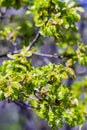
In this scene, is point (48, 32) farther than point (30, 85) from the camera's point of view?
Yes

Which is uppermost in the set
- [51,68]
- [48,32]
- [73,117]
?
[48,32]

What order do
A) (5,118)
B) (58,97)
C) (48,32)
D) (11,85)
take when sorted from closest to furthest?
(11,85) → (58,97) → (48,32) → (5,118)

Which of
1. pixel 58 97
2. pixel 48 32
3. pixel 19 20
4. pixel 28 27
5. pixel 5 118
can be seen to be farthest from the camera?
pixel 5 118

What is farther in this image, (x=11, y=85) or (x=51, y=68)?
(x=51, y=68)

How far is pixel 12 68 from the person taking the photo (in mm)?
3785

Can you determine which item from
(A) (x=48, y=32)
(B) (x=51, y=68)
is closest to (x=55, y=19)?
(A) (x=48, y=32)

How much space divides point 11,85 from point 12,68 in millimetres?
303

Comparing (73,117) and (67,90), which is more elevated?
(67,90)

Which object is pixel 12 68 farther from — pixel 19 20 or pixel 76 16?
pixel 19 20

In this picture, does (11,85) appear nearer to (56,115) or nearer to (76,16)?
(56,115)

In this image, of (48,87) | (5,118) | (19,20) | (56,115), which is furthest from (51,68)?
(5,118)

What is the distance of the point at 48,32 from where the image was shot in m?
4.14

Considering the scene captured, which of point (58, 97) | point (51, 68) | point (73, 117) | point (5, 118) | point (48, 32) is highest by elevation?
point (48, 32)

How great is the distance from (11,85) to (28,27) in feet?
10.9
